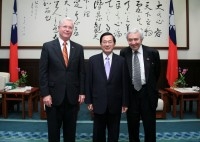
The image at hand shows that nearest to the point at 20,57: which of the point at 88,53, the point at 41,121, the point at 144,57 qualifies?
the point at 88,53

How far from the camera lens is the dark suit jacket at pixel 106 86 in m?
2.59

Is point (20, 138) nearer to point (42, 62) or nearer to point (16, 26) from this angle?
point (42, 62)

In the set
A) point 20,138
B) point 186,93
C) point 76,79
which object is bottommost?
point 20,138

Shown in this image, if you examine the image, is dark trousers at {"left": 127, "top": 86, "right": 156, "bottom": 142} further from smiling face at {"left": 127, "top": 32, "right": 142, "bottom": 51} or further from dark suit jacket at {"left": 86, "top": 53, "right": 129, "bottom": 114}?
smiling face at {"left": 127, "top": 32, "right": 142, "bottom": 51}

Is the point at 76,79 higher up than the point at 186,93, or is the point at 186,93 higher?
the point at 76,79

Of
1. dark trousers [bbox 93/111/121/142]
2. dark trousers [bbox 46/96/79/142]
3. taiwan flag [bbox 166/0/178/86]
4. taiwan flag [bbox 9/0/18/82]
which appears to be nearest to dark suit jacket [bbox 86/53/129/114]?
Answer: dark trousers [bbox 93/111/121/142]

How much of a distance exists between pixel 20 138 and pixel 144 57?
1867mm

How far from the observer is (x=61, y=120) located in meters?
2.69

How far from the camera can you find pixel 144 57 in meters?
2.84

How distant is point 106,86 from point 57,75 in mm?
456

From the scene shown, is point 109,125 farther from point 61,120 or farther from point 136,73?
point 136,73

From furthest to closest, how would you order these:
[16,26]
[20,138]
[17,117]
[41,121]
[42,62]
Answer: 1. [16,26]
2. [17,117]
3. [41,121]
4. [20,138]
5. [42,62]

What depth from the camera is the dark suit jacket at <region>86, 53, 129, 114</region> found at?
2.59 meters

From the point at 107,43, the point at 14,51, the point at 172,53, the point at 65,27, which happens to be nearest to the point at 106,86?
the point at 107,43
